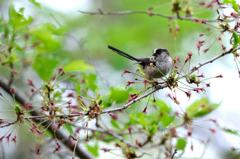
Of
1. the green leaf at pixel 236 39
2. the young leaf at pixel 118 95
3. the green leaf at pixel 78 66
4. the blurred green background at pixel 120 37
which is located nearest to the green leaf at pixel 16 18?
the green leaf at pixel 78 66

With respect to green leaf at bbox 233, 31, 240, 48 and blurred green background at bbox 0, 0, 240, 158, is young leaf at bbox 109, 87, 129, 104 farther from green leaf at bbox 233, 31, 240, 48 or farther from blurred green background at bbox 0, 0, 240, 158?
blurred green background at bbox 0, 0, 240, 158

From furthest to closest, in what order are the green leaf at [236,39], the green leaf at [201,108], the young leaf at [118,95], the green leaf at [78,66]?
the green leaf at [201,108]
the young leaf at [118,95]
the green leaf at [78,66]
the green leaf at [236,39]

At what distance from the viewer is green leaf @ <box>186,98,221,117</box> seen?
3.61m

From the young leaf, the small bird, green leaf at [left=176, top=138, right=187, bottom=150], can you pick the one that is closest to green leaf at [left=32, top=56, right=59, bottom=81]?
Answer: the young leaf

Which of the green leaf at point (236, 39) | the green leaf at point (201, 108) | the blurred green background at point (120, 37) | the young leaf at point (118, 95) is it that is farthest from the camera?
the blurred green background at point (120, 37)

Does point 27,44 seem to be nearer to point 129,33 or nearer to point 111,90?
point 111,90

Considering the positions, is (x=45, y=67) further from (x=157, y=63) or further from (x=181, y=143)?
(x=181, y=143)

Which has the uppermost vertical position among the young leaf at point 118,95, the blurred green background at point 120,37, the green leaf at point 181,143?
the blurred green background at point 120,37

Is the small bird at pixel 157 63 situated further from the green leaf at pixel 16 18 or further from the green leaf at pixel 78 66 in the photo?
the green leaf at pixel 16 18

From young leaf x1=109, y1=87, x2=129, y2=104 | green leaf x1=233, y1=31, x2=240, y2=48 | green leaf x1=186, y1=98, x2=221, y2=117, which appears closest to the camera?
green leaf x1=233, y1=31, x2=240, y2=48

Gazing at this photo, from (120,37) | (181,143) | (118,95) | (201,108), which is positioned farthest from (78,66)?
(120,37)

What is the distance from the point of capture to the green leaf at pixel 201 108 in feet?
11.8

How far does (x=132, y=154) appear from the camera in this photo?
122 inches

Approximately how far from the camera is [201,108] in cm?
371
